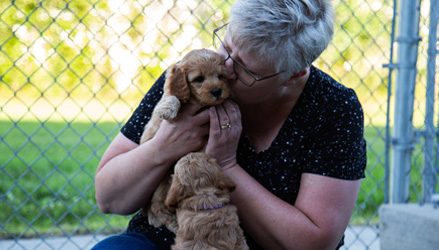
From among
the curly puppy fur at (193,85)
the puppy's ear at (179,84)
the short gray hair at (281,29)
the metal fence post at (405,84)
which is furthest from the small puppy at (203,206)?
the metal fence post at (405,84)

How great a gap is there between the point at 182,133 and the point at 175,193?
0.75ft

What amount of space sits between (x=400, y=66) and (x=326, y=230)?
1542 millimetres

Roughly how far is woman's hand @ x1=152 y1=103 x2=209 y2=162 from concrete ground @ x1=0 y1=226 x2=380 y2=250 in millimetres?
1805

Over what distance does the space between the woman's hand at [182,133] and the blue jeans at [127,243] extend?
365 mm

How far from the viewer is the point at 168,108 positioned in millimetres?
2285

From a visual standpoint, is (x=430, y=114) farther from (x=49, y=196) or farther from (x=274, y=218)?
(x=49, y=196)

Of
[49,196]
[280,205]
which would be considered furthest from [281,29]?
[49,196]

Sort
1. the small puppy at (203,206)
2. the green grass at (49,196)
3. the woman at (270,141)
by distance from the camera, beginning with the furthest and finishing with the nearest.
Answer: the green grass at (49,196)
the woman at (270,141)
the small puppy at (203,206)

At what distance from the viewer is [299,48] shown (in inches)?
92.6

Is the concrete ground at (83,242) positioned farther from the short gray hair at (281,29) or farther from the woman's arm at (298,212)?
the short gray hair at (281,29)

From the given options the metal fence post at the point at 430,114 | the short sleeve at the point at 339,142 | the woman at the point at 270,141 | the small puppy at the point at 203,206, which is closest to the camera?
the small puppy at the point at 203,206

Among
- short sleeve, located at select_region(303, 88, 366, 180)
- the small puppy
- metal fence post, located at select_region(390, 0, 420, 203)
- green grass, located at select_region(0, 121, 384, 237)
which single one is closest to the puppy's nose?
the small puppy

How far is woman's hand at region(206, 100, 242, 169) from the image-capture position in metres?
2.31

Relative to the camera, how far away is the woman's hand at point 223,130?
231 cm
